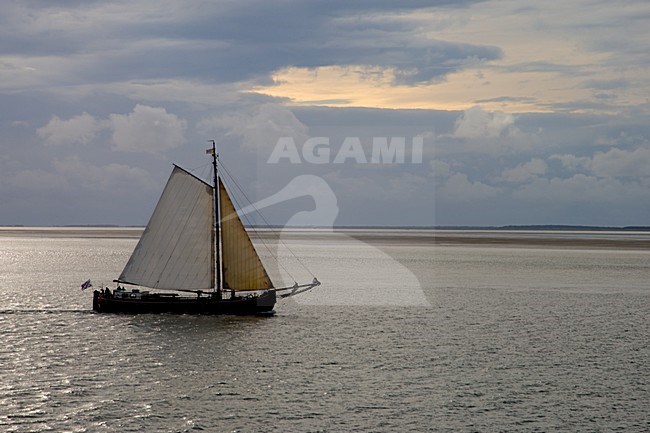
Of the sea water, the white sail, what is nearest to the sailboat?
the white sail

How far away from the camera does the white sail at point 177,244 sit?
59.1 metres

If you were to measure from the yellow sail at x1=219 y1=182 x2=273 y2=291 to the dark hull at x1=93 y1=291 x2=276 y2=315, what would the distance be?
1091mm

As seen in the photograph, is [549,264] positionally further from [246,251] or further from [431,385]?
[431,385]

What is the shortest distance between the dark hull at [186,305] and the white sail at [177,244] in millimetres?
1353

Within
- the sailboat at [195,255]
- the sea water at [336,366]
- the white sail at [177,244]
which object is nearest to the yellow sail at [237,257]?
the sailboat at [195,255]

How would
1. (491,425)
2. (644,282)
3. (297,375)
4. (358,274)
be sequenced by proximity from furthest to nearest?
(358,274) < (644,282) < (297,375) < (491,425)

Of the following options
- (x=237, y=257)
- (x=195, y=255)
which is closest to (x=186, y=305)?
(x=195, y=255)

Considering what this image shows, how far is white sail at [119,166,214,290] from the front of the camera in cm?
5906

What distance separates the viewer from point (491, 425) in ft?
97.4

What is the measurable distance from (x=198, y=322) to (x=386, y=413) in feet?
91.4

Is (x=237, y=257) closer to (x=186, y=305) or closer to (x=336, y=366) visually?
(x=186, y=305)

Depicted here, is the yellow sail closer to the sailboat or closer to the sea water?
the sailboat

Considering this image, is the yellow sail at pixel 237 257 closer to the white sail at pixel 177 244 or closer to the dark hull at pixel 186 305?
the dark hull at pixel 186 305

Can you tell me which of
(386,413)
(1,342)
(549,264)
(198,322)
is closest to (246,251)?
(198,322)
